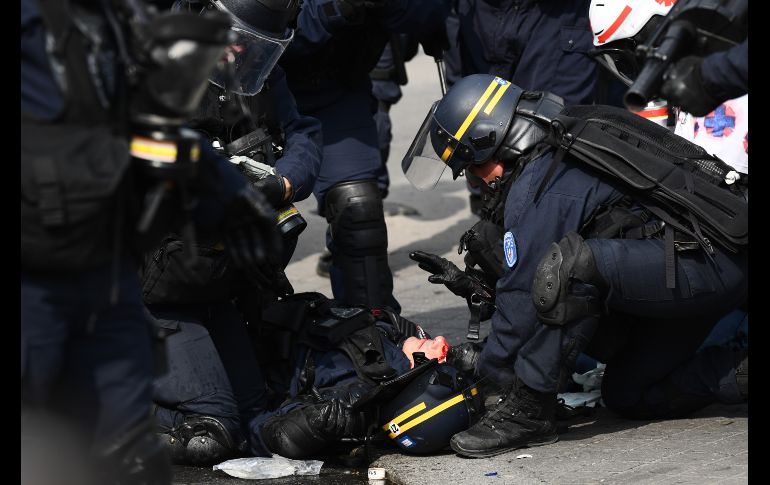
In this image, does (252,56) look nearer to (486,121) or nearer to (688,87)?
(486,121)

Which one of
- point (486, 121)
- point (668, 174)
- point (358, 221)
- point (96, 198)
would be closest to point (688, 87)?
point (668, 174)

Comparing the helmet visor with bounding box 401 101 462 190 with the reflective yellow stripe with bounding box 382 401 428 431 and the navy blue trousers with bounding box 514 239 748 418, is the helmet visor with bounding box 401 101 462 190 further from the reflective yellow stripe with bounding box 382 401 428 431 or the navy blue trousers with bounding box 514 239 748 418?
the reflective yellow stripe with bounding box 382 401 428 431

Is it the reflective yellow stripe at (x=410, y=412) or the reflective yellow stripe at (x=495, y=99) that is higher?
the reflective yellow stripe at (x=495, y=99)

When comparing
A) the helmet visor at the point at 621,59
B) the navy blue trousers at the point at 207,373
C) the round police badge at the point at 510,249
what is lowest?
the navy blue trousers at the point at 207,373

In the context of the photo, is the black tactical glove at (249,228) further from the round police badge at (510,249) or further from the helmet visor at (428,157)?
the helmet visor at (428,157)

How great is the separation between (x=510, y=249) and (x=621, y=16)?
1092 mm

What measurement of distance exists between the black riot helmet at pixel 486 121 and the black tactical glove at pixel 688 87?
1021 millimetres

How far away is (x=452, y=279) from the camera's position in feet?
14.5

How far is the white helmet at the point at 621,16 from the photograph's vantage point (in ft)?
14.3

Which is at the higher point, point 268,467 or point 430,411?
point 430,411

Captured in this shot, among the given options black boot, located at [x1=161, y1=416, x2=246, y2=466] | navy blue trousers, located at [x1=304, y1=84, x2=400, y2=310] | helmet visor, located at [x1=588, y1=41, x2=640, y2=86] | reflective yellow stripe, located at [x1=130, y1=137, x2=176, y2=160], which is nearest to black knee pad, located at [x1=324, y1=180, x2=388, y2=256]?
navy blue trousers, located at [x1=304, y1=84, x2=400, y2=310]

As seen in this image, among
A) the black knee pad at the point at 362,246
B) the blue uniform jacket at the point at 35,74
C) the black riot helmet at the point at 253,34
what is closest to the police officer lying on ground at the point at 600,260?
the black riot helmet at the point at 253,34

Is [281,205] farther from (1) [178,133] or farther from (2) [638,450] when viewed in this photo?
(1) [178,133]

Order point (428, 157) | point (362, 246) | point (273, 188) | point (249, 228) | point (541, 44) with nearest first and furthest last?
1. point (249, 228)
2. point (273, 188)
3. point (428, 157)
4. point (362, 246)
5. point (541, 44)
